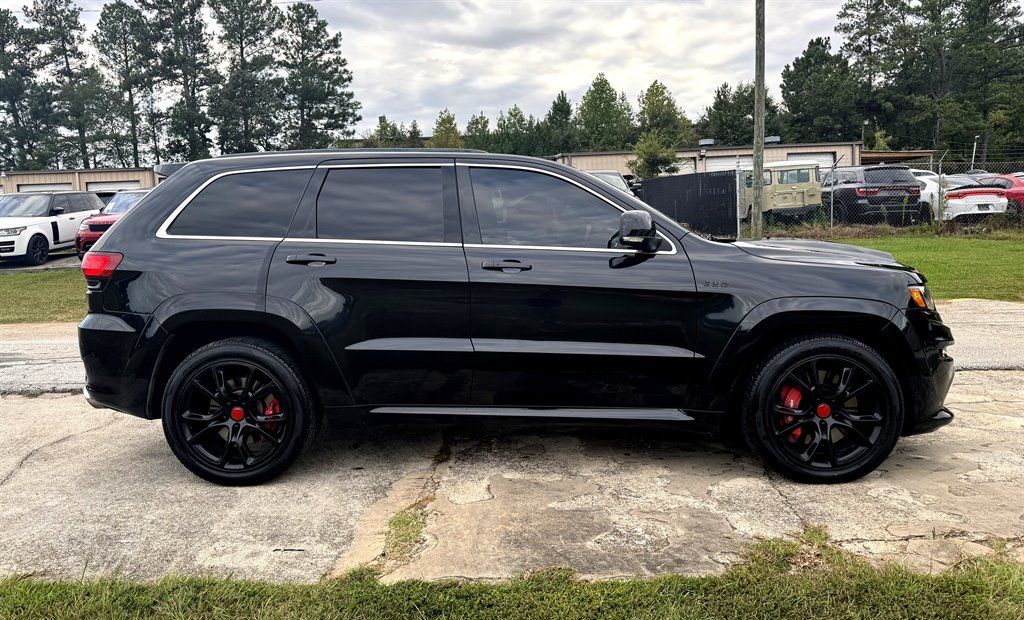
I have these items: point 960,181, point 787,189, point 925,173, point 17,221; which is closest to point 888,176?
point 787,189

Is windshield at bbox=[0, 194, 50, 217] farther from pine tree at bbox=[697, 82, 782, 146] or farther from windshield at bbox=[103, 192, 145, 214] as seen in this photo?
pine tree at bbox=[697, 82, 782, 146]

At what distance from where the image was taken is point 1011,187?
18281mm

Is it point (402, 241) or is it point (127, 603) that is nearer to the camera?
point (127, 603)

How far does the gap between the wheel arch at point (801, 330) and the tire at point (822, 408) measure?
65 mm

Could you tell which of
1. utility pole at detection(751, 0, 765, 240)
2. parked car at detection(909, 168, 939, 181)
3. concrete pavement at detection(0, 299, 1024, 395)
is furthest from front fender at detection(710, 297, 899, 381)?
parked car at detection(909, 168, 939, 181)

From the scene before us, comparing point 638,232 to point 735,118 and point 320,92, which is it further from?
point 735,118

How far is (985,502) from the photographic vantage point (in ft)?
11.4

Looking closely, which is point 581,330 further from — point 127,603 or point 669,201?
point 669,201

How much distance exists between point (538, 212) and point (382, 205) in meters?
0.85

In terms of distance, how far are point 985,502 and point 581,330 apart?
2097 mm

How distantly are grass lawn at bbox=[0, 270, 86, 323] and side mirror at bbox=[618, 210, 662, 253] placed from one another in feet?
30.6

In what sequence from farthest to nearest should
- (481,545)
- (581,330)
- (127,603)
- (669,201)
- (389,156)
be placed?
1. (669,201)
2. (389,156)
3. (581,330)
4. (481,545)
5. (127,603)

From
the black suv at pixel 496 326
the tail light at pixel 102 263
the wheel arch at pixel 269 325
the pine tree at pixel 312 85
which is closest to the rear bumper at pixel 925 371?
the black suv at pixel 496 326

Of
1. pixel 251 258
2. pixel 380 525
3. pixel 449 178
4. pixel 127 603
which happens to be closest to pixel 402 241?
pixel 449 178
